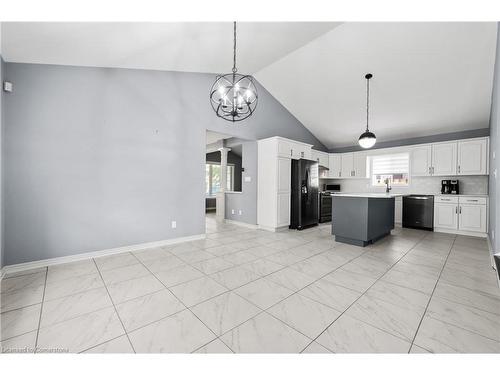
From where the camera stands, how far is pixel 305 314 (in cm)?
173

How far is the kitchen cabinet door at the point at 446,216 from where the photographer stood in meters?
4.79

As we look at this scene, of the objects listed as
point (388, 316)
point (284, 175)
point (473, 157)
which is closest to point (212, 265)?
point (388, 316)

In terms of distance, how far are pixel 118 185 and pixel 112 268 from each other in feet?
4.21

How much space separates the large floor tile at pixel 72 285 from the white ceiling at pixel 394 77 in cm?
489

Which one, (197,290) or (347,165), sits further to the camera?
(347,165)

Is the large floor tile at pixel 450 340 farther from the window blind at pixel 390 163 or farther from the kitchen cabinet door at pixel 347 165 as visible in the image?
the kitchen cabinet door at pixel 347 165

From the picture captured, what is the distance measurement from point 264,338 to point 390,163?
6.47 metres

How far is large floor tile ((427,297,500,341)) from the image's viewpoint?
154cm

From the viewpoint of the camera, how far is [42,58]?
103 inches

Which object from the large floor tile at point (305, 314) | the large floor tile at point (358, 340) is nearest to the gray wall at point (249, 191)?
the large floor tile at point (305, 314)

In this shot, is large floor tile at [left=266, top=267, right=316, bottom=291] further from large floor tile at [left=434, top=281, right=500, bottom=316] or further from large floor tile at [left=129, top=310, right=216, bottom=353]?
large floor tile at [left=434, top=281, right=500, bottom=316]

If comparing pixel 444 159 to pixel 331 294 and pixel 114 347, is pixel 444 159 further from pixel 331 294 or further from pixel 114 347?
pixel 114 347
